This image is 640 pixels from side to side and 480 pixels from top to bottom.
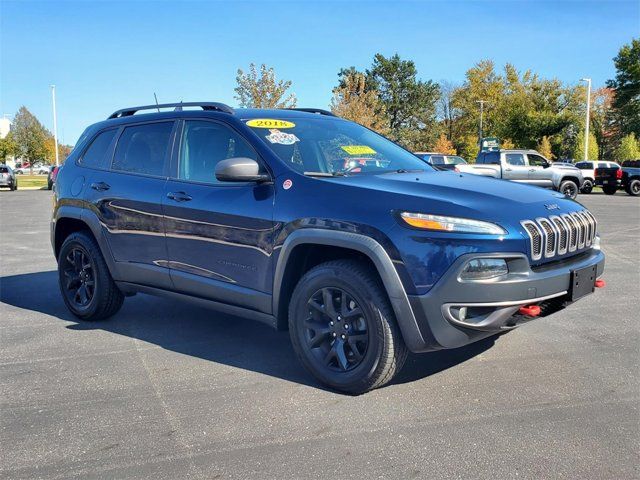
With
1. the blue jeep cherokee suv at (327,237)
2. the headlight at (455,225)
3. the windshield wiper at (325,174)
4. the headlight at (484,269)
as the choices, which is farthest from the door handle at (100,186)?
the headlight at (484,269)

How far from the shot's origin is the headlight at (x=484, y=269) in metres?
3.20

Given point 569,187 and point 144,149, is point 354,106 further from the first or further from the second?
point 144,149

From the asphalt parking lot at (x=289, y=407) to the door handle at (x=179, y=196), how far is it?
45.9 inches

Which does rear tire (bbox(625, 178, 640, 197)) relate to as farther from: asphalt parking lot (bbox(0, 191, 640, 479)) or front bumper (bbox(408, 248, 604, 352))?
front bumper (bbox(408, 248, 604, 352))

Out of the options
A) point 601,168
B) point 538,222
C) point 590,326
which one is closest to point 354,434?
point 538,222

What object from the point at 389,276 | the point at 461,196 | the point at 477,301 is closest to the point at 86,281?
the point at 389,276

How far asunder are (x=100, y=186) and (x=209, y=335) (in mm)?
1582

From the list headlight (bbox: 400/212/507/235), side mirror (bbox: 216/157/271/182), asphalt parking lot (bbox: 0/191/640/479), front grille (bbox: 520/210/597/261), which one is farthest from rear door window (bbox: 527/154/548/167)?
headlight (bbox: 400/212/507/235)

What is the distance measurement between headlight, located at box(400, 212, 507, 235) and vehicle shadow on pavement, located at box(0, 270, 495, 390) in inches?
45.6

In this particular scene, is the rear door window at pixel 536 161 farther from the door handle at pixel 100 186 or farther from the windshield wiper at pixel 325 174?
the windshield wiper at pixel 325 174

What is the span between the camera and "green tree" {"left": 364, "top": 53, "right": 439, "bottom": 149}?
7144 cm

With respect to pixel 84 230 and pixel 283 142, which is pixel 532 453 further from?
pixel 84 230

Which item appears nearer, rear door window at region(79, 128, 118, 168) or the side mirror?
the side mirror

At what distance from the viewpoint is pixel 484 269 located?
322 centimetres
